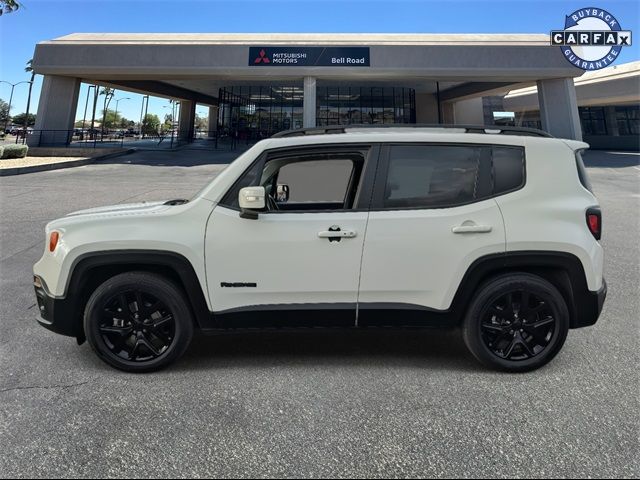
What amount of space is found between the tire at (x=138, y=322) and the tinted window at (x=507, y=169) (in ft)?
8.24

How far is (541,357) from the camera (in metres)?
2.99

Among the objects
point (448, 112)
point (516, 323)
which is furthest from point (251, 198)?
point (448, 112)

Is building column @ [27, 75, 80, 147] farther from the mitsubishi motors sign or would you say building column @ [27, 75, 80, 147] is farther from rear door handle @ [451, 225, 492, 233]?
rear door handle @ [451, 225, 492, 233]

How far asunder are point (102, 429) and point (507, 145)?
3384 mm

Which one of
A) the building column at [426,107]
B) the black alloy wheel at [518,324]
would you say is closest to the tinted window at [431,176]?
the black alloy wheel at [518,324]

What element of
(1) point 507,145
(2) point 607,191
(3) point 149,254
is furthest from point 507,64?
(3) point 149,254

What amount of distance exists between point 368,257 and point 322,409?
107 centimetres

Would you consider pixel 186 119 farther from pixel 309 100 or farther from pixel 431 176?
pixel 431 176

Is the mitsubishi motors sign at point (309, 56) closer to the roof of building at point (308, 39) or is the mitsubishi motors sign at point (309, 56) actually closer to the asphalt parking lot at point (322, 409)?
the roof of building at point (308, 39)

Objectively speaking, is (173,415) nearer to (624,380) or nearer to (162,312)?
(162,312)

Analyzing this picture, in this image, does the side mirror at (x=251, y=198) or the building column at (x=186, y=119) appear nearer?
the side mirror at (x=251, y=198)

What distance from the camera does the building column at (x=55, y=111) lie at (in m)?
24.5

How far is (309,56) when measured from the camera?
23.5 metres

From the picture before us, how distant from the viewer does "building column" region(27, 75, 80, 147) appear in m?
24.5
